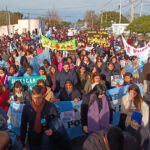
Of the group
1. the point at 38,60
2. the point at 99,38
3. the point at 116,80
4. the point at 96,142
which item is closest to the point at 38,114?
the point at 96,142

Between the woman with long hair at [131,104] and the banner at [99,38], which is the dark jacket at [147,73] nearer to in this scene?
the woman with long hair at [131,104]

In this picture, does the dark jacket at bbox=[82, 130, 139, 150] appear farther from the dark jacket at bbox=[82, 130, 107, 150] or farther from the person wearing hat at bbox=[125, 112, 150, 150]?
the person wearing hat at bbox=[125, 112, 150, 150]

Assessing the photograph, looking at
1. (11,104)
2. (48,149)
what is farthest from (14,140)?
(11,104)

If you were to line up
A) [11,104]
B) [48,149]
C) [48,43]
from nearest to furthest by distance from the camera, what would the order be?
[48,149] < [11,104] < [48,43]

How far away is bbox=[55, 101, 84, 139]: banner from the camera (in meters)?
3.94

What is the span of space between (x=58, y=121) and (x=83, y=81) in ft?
9.54

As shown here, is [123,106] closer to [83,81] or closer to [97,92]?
[97,92]

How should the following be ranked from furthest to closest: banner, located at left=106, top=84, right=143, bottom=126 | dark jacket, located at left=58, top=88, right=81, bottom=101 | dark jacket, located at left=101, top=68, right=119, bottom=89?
dark jacket, located at left=101, top=68, right=119, bottom=89, banner, located at left=106, top=84, right=143, bottom=126, dark jacket, located at left=58, top=88, right=81, bottom=101

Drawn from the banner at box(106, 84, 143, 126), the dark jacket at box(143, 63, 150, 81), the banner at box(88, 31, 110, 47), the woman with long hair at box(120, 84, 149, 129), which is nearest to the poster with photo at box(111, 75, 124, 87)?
the banner at box(106, 84, 143, 126)

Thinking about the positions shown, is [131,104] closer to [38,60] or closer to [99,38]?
[38,60]

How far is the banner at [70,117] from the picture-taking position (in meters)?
3.94

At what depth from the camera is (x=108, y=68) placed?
226 inches

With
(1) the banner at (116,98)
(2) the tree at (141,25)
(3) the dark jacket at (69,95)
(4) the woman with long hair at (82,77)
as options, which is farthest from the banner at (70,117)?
(2) the tree at (141,25)

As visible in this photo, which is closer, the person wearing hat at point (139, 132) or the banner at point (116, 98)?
the person wearing hat at point (139, 132)
